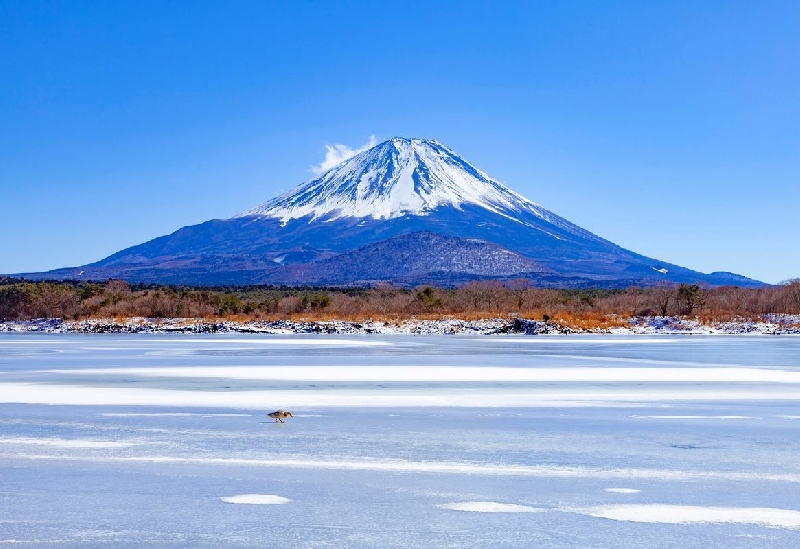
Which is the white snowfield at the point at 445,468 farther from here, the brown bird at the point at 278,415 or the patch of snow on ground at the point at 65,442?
the brown bird at the point at 278,415

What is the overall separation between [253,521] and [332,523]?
1.84 ft

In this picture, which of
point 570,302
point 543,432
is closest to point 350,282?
point 570,302

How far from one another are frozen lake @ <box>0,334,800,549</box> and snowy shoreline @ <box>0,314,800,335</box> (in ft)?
82.0

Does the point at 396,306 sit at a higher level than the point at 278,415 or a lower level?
higher

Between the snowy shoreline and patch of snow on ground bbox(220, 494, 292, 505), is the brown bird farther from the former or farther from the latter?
the snowy shoreline

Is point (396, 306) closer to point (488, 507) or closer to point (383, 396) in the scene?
point (383, 396)

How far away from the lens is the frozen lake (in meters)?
6.29

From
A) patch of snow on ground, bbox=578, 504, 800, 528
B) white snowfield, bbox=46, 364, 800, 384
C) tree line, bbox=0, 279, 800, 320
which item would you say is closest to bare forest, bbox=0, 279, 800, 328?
tree line, bbox=0, 279, 800, 320

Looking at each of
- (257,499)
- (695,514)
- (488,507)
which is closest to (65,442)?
(257,499)

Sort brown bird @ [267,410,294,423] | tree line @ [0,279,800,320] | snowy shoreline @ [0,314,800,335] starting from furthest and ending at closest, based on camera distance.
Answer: tree line @ [0,279,800,320]
snowy shoreline @ [0,314,800,335]
brown bird @ [267,410,294,423]

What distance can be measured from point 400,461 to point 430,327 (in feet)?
118

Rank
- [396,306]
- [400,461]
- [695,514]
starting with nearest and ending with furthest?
[695,514], [400,461], [396,306]

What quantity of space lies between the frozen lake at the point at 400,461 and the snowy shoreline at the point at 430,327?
984 inches

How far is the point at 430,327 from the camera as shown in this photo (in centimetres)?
4453
